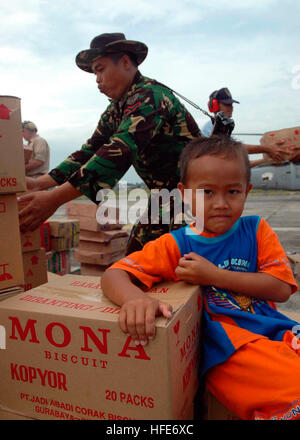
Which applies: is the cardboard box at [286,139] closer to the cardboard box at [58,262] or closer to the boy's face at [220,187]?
the cardboard box at [58,262]

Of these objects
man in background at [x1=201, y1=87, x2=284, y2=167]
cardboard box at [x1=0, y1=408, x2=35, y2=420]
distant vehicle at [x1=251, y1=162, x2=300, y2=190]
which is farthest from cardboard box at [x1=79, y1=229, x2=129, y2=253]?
distant vehicle at [x1=251, y1=162, x2=300, y2=190]

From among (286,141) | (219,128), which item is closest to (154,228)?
(219,128)

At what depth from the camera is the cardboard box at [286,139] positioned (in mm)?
3156

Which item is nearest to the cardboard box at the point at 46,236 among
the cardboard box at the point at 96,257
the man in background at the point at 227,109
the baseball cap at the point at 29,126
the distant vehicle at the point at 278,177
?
the cardboard box at the point at 96,257

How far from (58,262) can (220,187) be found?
8.22 ft

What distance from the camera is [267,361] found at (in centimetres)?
90

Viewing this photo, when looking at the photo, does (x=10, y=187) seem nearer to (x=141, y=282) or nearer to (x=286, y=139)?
(x=141, y=282)

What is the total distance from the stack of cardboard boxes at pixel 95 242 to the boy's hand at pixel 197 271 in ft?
9.36

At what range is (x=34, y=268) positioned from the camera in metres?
1.79

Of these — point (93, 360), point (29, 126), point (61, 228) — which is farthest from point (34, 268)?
point (29, 126)

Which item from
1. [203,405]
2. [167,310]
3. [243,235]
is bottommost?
[203,405]

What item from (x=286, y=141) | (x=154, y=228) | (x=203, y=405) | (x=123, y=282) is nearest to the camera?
(x=123, y=282)
